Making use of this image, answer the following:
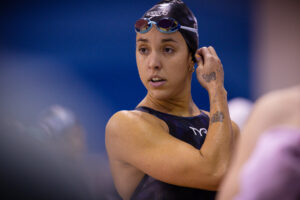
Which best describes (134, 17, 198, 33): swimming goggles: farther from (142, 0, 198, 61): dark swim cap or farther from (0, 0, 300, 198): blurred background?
(0, 0, 300, 198): blurred background

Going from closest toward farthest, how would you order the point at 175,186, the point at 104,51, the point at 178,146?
the point at 178,146
the point at 175,186
the point at 104,51

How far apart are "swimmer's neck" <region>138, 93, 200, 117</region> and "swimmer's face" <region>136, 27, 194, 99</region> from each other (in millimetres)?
49

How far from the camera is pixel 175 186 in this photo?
1.75 metres

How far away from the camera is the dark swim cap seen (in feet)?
6.46

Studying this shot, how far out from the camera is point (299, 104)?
0.89m

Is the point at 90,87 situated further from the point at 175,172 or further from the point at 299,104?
the point at 299,104

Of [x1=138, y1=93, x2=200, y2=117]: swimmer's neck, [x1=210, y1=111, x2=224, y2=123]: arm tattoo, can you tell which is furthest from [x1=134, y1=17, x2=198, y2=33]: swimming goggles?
[x1=210, y1=111, x2=224, y2=123]: arm tattoo

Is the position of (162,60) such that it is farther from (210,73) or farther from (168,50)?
(210,73)

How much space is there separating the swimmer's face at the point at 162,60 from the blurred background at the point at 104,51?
70cm

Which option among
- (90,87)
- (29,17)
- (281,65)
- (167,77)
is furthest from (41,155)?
(281,65)

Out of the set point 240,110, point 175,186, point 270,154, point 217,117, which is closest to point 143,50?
point 217,117

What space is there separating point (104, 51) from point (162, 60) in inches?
34.6

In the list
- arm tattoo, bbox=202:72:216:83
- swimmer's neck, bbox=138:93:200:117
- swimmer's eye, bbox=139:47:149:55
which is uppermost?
swimmer's eye, bbox=139:47:149:55

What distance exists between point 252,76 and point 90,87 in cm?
124
